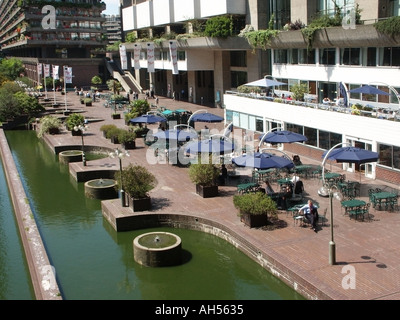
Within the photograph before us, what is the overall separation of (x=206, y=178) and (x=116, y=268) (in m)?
6.80

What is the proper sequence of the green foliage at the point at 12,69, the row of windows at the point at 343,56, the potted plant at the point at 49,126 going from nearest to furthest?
the row of windows at the point at 343,56
the potted plant at the point at 49,126
the green foliage at the point at 12,69

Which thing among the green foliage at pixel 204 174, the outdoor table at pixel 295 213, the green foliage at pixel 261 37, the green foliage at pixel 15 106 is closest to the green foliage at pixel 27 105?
the green foliage at pixel 15 106

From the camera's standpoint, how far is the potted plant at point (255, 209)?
18.9m

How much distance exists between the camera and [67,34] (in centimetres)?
9425

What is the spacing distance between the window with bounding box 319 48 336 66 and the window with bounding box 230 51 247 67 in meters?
15.2

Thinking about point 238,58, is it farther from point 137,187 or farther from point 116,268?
point 116,268

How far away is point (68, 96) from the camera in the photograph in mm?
74625

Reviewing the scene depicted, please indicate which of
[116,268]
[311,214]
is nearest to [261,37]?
[311,214]

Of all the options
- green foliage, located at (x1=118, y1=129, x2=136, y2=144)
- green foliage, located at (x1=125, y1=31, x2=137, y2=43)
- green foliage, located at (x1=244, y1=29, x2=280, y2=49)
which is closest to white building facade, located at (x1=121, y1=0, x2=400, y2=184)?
green foliage, located at (x1=244, y1=29, x2=280, y2=49)

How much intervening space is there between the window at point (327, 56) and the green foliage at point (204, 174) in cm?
1455

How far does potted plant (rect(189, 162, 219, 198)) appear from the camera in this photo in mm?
22922

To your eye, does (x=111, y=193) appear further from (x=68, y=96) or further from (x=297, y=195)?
(x=68, y=96)

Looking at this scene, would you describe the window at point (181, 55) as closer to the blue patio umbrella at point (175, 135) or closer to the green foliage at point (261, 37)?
the green foliage at point (261, 37)
